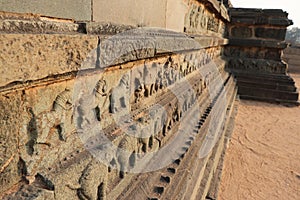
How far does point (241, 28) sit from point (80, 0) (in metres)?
8.11

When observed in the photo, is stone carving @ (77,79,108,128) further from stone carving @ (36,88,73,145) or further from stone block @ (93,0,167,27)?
stone block @ (93,0,167,27)

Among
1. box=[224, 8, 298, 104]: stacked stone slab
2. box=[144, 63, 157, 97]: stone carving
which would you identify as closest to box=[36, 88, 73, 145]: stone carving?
box=[144, 63, 157, 97]: stone carving

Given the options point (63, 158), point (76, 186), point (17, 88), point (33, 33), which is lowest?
point (76, 186)

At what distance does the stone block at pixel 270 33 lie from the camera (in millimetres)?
8180

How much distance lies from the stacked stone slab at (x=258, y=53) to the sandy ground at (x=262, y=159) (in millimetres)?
1848

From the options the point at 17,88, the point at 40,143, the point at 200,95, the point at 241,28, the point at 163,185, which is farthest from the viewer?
the point at 241,28

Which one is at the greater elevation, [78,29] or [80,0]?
[80,0]

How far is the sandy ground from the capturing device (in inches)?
118

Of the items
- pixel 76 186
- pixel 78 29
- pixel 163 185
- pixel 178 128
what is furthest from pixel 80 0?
pixel 178 128

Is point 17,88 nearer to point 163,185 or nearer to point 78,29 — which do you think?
point 78,29

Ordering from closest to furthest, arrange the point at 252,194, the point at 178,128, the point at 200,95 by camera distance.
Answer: the point at 178,128 → the point at 252,194 → the point at 200,95

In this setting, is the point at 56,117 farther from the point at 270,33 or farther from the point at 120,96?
the point at 270,33

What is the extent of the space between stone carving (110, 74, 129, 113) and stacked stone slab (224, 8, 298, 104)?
6.93 m

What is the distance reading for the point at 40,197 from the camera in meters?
0.87
